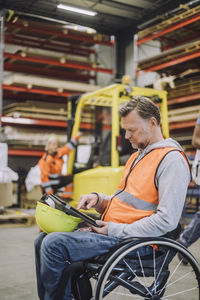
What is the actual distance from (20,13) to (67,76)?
191 cm

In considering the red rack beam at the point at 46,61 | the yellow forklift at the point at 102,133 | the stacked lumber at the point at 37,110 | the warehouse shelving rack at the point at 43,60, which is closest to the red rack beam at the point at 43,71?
the warehouse shelving rack at the point at 43,60

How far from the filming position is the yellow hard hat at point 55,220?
1.99 m

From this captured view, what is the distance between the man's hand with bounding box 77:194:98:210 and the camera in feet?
7.38

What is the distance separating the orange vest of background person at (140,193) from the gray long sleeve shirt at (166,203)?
4 centimetres

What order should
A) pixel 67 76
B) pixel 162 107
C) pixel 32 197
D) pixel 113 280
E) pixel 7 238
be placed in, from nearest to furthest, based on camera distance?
pixel 113 280 < pixel 7 238 < pixel 162 107 < pixel 32 197 < pixel 67 76

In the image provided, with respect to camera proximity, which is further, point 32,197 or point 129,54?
point 129,54

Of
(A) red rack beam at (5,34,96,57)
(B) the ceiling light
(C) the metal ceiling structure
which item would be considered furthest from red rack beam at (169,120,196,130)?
(B) the ceiling light

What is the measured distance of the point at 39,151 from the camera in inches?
364

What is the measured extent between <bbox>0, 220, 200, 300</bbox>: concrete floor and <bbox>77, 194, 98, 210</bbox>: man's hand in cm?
111

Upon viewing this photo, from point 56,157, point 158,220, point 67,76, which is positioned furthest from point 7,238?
point 67,76

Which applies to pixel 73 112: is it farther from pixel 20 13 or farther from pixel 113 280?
pixel 113 280

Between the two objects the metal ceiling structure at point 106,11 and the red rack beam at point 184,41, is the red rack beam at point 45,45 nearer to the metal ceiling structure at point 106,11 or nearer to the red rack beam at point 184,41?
the metal ceiling structure at point 106,11

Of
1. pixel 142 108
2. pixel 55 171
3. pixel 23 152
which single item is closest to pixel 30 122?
pixel 23 152

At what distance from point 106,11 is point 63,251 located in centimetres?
913
